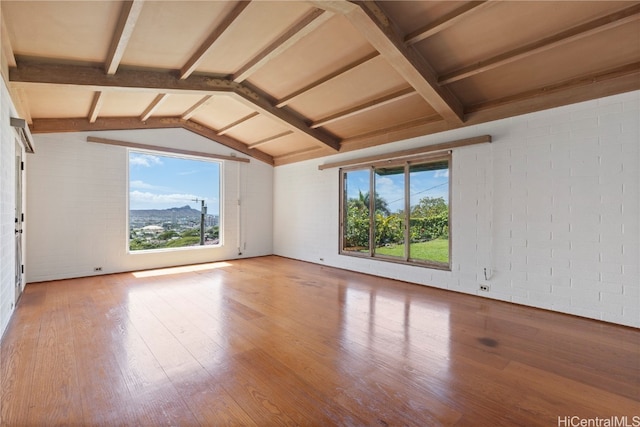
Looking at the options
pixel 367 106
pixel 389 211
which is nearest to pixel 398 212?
pixel 389 211

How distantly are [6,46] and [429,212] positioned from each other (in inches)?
222

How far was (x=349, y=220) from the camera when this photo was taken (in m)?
6.36

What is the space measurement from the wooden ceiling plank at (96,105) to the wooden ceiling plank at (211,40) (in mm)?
1314

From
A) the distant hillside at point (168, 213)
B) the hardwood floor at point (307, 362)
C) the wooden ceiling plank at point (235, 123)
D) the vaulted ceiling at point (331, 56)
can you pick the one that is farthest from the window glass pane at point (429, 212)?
the distant hillside at point (168, 213)

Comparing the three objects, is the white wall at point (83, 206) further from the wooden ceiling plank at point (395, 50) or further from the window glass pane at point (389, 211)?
the wooden ceiling plank at point (395, 50)

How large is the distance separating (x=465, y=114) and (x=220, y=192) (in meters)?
5.54

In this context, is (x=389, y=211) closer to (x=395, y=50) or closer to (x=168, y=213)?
(x=395, y=50)

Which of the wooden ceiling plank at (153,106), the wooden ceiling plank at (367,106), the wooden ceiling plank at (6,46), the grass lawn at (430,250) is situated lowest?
the grass lawn at (430,250)

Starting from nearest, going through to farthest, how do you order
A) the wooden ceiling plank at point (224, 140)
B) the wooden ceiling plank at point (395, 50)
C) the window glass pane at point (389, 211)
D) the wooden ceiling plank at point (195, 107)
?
the wooden ceiling plank at point (395, 50) → the wooden ceiling plank at point (195, 107) → the window glass pane at point (389, 211) → the wooden ceiling plank at point (224, 140)

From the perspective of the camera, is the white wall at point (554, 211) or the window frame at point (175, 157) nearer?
the white wall at point (554, 211)

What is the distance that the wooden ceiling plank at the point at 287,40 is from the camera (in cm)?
304

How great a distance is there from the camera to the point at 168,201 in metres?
6.63

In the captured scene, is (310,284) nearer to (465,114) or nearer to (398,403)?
(398,403)

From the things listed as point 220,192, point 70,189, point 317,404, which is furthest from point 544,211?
point 70,189
